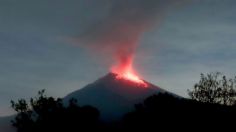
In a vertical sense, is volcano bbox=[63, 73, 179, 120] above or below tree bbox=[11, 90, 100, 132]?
above

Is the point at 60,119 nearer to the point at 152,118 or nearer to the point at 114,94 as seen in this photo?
the point at 152,118

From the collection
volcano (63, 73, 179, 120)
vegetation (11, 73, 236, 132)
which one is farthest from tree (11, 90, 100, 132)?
volcano (63, 73, 179, 120)

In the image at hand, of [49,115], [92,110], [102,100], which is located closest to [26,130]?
[49,115]

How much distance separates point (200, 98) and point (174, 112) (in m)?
46.0

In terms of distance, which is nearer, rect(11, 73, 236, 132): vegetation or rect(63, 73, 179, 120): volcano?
rect(11, 73, 236, 132): vegetation

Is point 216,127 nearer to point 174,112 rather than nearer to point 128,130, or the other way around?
point 174,112

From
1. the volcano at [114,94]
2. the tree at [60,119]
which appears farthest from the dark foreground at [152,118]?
the volcano at [114,94]

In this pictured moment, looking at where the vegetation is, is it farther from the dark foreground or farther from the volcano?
the volcano

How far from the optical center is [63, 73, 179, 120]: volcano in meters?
160

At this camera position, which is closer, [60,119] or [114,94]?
[60,119]

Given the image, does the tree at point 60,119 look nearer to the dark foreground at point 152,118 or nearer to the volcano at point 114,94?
the dark foreground at point 152,118

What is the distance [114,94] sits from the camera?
583ft

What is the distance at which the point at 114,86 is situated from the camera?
611ft

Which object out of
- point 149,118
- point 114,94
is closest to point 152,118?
point 149,118
